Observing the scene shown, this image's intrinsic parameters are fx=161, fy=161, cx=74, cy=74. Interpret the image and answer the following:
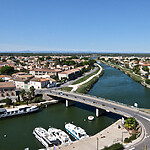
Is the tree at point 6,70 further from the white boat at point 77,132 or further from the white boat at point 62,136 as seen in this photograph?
the white boat at point 77,132

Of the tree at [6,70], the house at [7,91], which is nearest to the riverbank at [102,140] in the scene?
the house at [7,91]

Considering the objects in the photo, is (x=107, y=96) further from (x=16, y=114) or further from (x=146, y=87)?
(x=16, y=114)

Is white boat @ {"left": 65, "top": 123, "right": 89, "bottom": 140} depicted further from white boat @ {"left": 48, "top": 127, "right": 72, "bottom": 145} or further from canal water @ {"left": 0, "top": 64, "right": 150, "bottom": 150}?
canal water @ {"left": 0, "top": 64, "right": 150, "bottom": 150}

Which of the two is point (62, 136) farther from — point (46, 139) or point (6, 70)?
point (6, 70)

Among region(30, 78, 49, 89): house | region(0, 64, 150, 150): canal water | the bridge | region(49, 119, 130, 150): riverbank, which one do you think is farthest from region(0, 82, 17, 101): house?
region(49, 119, 130, 150): riverbank

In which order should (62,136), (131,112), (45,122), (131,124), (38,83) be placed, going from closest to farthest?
(62,136), (131,124), (131,112), (45,122), (38,83)

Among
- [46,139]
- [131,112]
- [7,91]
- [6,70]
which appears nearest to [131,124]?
[131,112]

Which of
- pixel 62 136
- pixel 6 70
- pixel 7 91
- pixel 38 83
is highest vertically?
pixel 6 70

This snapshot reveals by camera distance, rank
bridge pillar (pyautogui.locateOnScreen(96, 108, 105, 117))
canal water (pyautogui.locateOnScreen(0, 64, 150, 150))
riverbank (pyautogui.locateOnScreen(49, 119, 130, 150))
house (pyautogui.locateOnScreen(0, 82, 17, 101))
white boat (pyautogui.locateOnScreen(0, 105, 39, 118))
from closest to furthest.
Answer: riverbank (pyautogui.locateOnScreen(49, 119, 130, 150)), canal water (pyautogui.locateOnScreen(0, 64, 150, 150)), bridge pillar (pyautogui.locateOnScreen(96, 108, 105, 117)), white boat (pyautogui.locateOnScreen(0, 105, 39, 118)), house (pyautogui.locateOnScreen(0, 82, 17, 101))

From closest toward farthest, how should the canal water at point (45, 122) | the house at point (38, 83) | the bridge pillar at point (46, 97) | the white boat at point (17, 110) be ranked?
the canal water at point (45, 122), the white boat at point (17, 110), the bridge pillar at point (46, 97), the house at point (38, 83)
